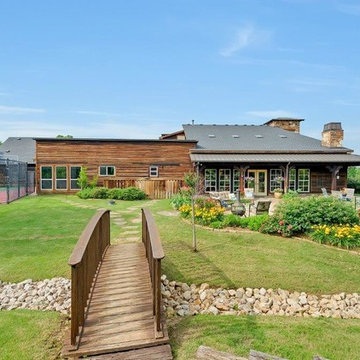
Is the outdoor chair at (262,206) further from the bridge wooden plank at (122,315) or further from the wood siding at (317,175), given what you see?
the wood siding at (317,175)

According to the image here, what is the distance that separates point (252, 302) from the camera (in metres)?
5.02

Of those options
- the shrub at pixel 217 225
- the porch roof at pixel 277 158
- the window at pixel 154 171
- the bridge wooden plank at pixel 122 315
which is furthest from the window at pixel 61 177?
the bridge wooden plank at pixel 122 315

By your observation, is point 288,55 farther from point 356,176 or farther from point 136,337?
point 356,176

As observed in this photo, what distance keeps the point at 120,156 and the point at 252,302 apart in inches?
666

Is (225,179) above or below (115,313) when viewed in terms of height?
above

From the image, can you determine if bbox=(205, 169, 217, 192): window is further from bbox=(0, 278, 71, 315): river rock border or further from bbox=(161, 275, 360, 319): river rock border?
bbox=(0, 278, 71, 315): river rock border

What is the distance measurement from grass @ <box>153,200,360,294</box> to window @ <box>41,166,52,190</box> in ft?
48.9

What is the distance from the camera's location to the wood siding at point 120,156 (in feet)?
64.8

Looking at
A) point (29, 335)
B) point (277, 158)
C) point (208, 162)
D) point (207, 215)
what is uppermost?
point (277, 158)

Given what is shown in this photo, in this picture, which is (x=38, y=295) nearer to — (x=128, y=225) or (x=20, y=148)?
(x=128, y=225)

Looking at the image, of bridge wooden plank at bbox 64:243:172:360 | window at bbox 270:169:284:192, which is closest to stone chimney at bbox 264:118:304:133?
window at bbox 270:169:284:192

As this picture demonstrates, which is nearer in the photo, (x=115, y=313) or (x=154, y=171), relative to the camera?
(x=115, y=313)

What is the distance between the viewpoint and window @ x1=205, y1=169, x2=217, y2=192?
20.7 metres

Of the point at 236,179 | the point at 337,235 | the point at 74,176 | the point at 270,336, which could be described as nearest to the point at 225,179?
the point at 236,179
